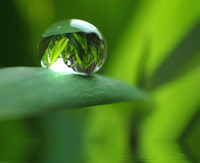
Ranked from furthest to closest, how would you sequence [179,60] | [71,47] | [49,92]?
[179,60], [71,47], [49,92]

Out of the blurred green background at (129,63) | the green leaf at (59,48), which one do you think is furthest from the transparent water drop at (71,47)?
the blurred green background at (129,63)

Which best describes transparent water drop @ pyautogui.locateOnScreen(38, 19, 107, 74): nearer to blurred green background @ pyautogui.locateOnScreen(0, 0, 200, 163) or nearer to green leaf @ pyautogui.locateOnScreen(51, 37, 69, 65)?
green leaf @ pyautogui.locateOnScreen(51, 37, 69, 65)

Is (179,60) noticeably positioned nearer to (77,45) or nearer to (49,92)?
(77,45)

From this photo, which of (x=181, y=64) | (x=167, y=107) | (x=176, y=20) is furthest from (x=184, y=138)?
(x=176, y=20)

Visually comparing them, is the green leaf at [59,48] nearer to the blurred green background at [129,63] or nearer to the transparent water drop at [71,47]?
the transparent water drop at [71,47]

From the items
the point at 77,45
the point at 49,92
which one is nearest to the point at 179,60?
the point at 77,45

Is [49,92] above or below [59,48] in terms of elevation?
below
